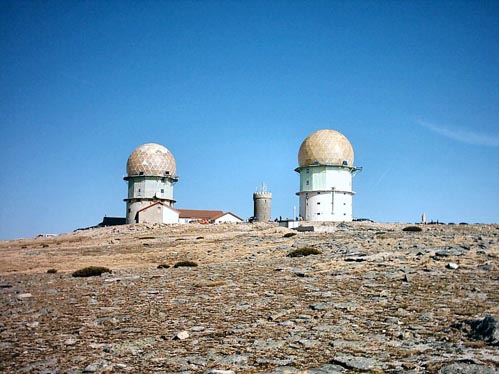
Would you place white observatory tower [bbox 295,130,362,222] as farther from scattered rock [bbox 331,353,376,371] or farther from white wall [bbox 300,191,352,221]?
scattered rock [bbox 331,353,376,371]

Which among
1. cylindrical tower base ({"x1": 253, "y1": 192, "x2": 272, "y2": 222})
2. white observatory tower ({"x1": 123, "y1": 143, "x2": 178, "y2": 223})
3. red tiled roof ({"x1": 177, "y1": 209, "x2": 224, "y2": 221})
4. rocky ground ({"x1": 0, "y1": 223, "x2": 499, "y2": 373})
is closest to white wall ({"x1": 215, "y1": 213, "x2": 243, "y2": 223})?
red tiled roof ({"x1": 177, "y1": 209, "x2": 224, "y2": 221})

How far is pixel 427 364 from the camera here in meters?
5.11

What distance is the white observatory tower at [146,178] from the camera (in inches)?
2431

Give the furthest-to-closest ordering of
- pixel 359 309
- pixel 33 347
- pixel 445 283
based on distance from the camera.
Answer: pixel 445 283
pixel 359 309
pixel 33 347

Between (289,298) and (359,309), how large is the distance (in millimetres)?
1808

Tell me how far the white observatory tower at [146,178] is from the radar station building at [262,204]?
1271 cm

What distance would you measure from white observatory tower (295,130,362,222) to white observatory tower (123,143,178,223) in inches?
830

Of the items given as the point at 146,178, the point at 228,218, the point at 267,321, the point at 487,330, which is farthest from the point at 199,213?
the point at 487,330

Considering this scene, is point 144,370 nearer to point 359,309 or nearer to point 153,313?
point 153,313

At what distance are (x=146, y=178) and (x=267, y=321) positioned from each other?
56378mm

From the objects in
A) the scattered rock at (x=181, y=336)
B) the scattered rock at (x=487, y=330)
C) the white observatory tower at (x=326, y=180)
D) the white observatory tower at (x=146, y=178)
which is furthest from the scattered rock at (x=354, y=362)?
the white observatory tower at (x=146, y=178)

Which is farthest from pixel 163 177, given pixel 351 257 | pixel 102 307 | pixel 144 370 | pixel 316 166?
pixel 144 370

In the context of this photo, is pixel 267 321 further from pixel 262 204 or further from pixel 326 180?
pixel 262 204

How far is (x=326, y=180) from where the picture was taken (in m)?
52.2
